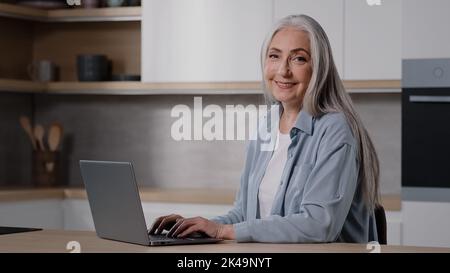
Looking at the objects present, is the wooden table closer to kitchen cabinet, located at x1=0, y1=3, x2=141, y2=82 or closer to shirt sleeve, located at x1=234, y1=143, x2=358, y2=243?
shirt sleeve, located at x1=234, y1=143, x2=358, y2=243

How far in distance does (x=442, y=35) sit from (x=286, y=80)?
4.14ft

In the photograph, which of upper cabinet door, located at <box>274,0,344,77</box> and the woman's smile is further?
upper cabinet door, located at <box>274,0,344,77</box>

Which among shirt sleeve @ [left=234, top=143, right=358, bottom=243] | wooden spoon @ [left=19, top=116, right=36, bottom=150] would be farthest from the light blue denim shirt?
wooden spoon @ [left=19, top=116, right=36, bottom=150]

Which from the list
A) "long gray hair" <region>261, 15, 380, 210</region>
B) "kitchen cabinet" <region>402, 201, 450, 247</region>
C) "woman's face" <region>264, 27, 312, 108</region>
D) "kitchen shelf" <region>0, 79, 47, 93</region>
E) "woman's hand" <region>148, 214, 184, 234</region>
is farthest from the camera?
"kitchen shelf" <region>0, 79, 47, 93</region>

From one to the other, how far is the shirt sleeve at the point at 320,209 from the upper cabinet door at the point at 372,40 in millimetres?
1546

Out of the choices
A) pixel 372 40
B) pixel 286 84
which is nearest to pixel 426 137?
pixel 372 40

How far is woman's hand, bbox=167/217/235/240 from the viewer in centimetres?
189

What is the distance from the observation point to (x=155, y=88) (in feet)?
12.6

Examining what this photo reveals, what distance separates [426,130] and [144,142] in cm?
149

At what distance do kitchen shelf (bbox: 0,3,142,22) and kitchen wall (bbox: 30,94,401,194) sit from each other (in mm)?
449

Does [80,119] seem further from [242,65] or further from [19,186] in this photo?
[242,65]

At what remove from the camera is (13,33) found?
421cm

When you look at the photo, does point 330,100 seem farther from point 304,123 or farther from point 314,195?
point 314,195
